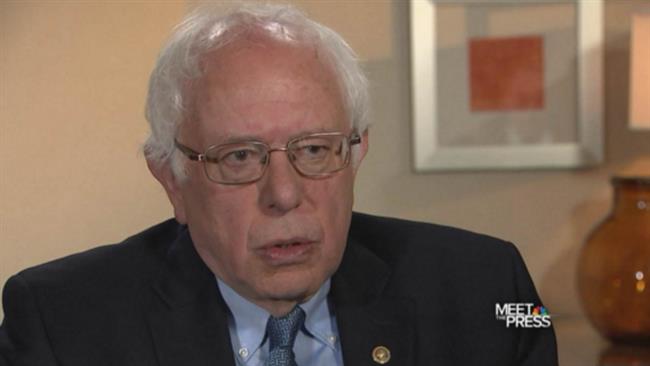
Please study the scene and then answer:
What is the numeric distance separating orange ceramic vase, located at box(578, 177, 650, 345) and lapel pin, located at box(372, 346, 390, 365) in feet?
3.94

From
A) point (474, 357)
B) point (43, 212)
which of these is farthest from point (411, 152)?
point (474, 357)

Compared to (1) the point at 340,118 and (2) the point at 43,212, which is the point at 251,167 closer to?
(1) the point at 340,118

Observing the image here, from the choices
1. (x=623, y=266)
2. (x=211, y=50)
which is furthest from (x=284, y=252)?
(x=623, y=266)

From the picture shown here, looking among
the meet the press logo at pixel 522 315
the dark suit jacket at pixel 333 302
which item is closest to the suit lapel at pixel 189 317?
the dark suit jacket at pixel 333 302

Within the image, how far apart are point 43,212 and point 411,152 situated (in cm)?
98

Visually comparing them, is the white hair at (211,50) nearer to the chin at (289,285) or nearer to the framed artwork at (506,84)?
the chin at (289,285)

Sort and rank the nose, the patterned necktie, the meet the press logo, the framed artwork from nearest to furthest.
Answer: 1. the nose
2. the patterned necktie
3. the meet the press logo
4. the framed artwork

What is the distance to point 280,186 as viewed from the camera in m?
1.50

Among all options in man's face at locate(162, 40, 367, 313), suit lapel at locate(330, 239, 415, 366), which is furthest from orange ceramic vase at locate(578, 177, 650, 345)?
man's face at locate(162, 40, 367, 313)

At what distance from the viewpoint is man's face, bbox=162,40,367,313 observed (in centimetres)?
152

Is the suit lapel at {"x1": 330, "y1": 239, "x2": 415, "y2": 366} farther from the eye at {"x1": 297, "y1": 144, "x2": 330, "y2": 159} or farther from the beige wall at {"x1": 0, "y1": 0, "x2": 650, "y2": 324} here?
the beige wall at {"x1": 0, "y1": 0, "x2": 650, "y2": 324}

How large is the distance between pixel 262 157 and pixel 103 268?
0.38m

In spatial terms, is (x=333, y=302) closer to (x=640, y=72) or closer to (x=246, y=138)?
(x=246, y=138)

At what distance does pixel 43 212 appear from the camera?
8.84 feet
